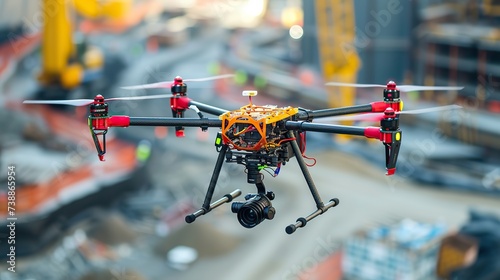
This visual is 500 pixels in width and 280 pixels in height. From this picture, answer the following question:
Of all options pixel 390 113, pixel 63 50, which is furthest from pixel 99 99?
pixel 63 50

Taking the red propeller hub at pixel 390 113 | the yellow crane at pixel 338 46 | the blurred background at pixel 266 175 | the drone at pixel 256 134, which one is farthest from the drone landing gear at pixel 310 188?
the yellow crane at pixel 338 46

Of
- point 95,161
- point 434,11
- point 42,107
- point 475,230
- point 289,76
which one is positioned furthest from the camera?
point 289,76

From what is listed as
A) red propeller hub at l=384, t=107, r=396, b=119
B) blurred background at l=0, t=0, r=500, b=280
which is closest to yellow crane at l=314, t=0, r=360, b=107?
blurred background at l=0, t=0, r=500, b=280

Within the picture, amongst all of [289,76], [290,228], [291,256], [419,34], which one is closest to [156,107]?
[289,76]

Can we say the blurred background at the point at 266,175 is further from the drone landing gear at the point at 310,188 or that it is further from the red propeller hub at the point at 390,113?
the red propeller hub at the point at 390,113

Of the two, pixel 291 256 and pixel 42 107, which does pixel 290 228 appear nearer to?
pixel 291 256

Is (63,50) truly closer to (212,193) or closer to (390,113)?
(212,193)
